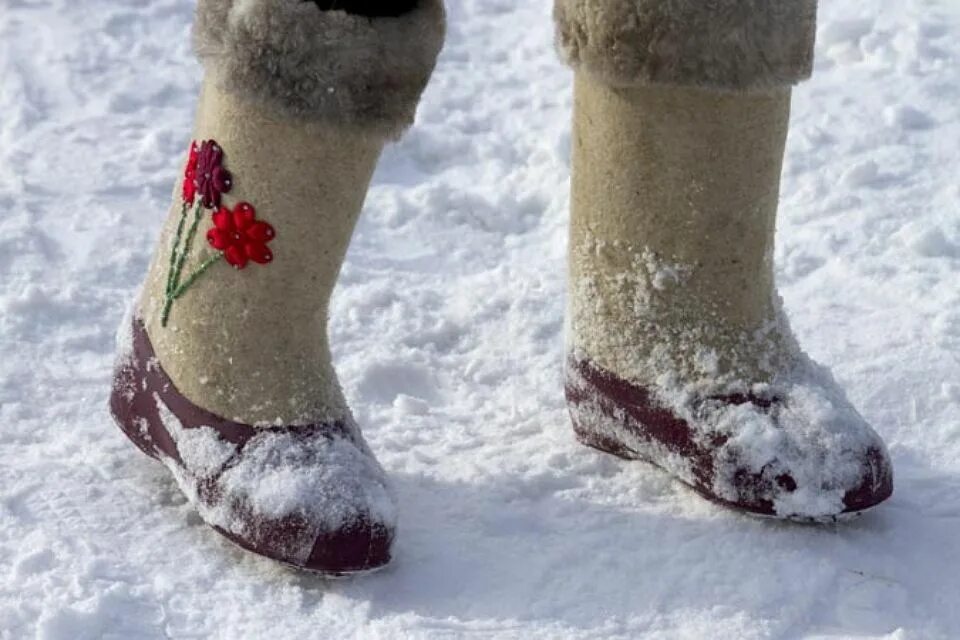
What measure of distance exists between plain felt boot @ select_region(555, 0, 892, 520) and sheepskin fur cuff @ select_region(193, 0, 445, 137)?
0.70 ft

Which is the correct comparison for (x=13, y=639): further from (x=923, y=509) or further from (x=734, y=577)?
(x=923, y=509)

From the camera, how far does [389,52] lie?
1.37 metres

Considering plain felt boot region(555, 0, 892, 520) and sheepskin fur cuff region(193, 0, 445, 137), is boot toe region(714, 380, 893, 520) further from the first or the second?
sheepskin fur cuff region(193, 0, 445, 137)

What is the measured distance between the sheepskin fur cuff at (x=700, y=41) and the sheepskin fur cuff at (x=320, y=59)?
0.19m

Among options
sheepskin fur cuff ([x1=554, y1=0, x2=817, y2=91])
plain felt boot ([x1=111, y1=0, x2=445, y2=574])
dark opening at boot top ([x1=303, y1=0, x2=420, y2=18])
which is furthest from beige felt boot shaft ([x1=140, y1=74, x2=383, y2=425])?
sheepskin fur cuff ([x1=554, y1=0, x2=817, y2=91])

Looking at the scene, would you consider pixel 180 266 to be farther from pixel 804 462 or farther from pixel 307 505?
pixel 804 462

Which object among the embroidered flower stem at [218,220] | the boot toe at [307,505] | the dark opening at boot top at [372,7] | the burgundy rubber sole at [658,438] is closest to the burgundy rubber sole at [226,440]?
the boot toe at [307,505]

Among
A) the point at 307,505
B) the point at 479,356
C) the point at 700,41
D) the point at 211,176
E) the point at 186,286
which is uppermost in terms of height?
the point at 700,41

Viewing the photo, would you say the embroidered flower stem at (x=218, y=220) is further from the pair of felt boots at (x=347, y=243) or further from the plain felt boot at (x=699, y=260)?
the plain felt boot at (x=699, y=260)

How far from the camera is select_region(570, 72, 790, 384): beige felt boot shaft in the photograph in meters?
1.52

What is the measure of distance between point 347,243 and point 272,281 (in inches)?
3.3

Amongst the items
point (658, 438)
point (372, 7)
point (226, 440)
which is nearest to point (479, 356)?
point (658, 438)

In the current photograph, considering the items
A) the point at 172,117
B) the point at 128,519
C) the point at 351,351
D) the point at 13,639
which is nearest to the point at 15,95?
the point at 172,117

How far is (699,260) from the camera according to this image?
5.12 feet
